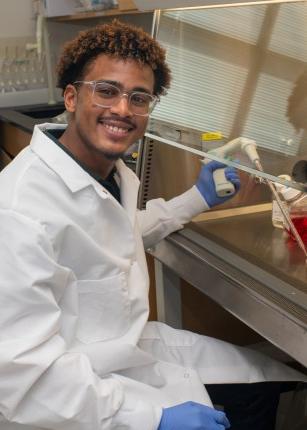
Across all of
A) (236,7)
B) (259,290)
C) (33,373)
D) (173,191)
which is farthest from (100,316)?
(236,7)

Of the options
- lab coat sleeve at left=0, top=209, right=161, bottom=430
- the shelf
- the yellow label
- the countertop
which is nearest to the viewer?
lab coat sleeve at left=0, top=209, right=161, bottom=430

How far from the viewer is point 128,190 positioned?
1207mm

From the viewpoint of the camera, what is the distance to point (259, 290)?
3.48ft

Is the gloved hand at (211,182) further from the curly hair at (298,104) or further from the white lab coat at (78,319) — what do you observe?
the curly hair at (298,104)

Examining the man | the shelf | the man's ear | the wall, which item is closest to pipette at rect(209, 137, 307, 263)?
the man

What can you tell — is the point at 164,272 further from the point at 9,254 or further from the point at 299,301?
the point at 9,254

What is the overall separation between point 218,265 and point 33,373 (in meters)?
0.50

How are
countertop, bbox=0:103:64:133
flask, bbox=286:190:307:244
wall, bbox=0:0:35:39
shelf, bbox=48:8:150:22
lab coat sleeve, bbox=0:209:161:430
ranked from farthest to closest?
wall, bbox=0:0:35:39, countertop, bbox=0:103:64:133, shelf, bbox=48:8:150:22, flask, bbox=286:190:307:244, lab coat sleeve, bbox=0:209:161:430

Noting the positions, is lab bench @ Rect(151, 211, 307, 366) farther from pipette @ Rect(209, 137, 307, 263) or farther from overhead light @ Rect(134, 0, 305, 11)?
overhead light @ Rect(134, 0, 305, 11)

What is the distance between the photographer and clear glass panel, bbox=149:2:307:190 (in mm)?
1023

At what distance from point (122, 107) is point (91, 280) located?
344mm

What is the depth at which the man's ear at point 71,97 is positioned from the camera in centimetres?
109

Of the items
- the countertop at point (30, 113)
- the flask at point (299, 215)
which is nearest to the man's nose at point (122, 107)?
the flask at point (299, 215)

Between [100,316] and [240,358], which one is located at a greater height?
[100,316]
